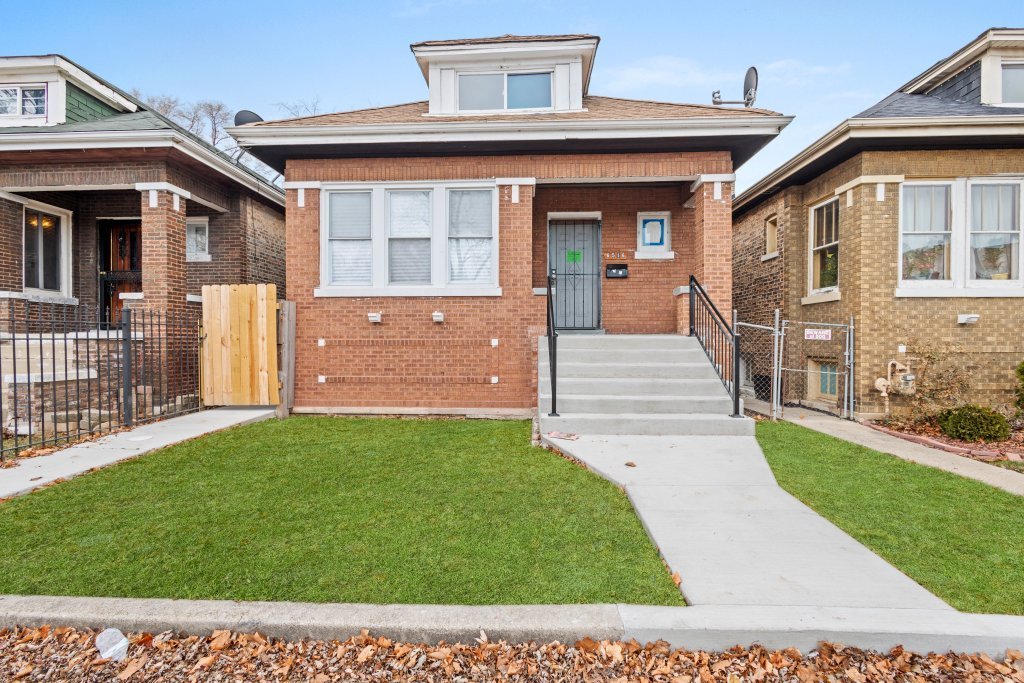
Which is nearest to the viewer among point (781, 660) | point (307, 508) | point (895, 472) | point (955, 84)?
point (781, 660)

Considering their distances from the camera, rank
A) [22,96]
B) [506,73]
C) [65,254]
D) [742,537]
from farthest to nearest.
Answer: [65,254] → [22,96] → [506,73] → [742,537]

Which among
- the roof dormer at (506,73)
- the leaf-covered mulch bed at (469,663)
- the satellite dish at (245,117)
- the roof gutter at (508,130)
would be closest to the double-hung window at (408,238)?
the roof gutter at (508,130)

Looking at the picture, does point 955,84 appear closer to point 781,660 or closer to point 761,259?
point 761,259

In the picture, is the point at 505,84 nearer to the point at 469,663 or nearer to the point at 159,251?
the point at 159,251

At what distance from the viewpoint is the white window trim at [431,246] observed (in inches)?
323

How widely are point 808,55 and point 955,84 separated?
362 inches

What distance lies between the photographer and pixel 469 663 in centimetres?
220

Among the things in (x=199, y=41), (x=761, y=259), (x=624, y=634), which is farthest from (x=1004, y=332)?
(x=199, y=41)

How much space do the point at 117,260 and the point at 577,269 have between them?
10.2 meters

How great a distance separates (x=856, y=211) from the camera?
26.2ft

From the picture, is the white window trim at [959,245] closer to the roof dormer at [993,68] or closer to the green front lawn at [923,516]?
the roof dormer at [993,68]

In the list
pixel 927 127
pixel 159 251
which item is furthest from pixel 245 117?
pixel 927 127

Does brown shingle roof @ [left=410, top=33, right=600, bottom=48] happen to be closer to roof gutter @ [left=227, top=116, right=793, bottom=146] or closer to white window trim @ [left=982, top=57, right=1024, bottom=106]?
roof gutter @ [left=227, top=116, right=793, bottom=146]

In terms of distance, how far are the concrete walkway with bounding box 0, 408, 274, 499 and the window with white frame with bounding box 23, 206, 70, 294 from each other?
5.39m
